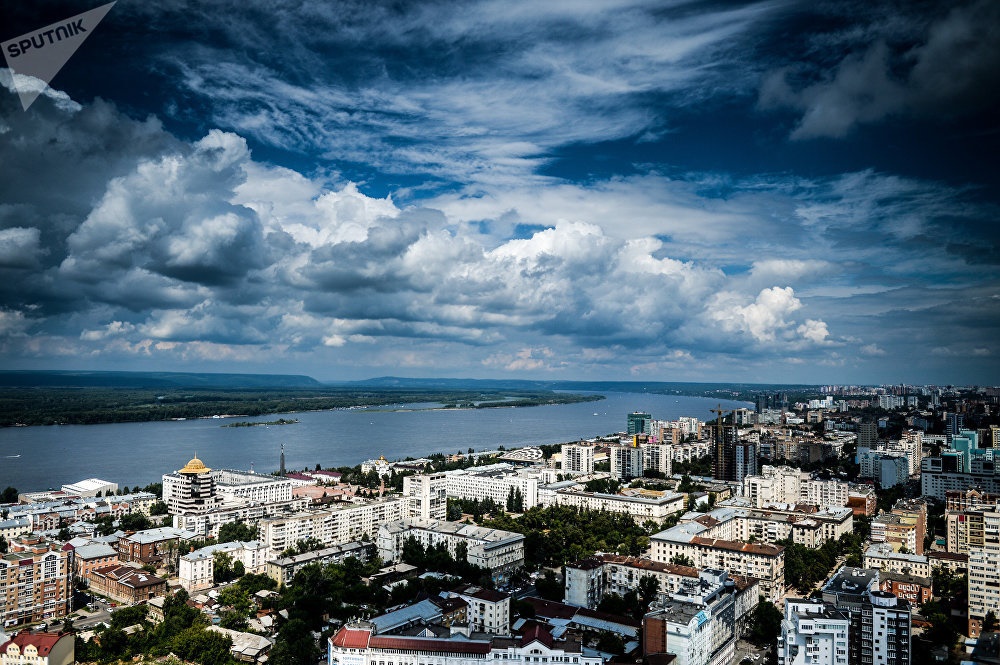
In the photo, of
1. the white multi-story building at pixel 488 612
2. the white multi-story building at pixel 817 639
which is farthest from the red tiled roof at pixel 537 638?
the white multi-story building at pixel 817 639

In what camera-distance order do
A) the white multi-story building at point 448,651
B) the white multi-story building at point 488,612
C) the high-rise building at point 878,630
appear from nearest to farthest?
the white multi-story building at point 448,651
the high-rise building at point 878,630
the white multi-story building at point 488,612

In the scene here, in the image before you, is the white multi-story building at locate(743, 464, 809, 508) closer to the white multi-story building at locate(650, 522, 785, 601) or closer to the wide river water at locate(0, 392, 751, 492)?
the white multi-story building at locate(650, 522, 785, 601)

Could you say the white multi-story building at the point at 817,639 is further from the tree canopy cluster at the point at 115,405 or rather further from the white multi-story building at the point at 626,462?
the tree canopy cluster at the point at 115,405

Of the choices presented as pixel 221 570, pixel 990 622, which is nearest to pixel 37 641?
pixel 221 570

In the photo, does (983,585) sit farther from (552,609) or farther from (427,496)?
(427,496)

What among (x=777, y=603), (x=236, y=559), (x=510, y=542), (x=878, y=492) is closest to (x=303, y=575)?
(x=236, y=559)

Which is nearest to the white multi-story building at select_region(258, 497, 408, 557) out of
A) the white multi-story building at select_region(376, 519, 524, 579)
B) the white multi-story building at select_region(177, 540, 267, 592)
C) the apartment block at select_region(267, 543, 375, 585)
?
the white multi-story building at select_region(177, 540, 267, 592)

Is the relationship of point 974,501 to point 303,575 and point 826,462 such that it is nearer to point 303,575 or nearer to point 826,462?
point 826,462
